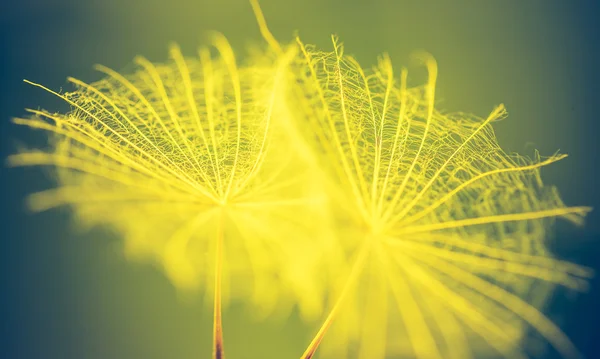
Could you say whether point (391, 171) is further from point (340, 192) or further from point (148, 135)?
point (148, 135)

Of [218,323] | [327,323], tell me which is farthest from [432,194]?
[218,323]

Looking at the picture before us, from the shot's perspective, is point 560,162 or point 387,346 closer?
point 387,346

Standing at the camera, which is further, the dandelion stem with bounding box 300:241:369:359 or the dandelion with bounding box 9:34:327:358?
the dandelion with bounding box 9:34:327:358

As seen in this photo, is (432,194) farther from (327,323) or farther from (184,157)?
(184,157)

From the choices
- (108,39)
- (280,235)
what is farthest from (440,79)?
(108,39)

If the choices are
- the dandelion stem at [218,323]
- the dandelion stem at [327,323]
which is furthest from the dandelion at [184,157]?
the dandelion stem at [327,323]

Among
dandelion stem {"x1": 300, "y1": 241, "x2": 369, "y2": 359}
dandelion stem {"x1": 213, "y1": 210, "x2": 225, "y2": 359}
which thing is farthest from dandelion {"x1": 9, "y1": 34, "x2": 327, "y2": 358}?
dandelion stem {"x1": 300, "y1": 241, "x2": 369, "y2": 359}

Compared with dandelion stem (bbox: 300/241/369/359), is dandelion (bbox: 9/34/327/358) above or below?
above

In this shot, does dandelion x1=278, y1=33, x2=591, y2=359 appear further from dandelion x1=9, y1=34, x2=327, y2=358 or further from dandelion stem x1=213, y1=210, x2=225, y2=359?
dandelion stem x1=213, y1=210, x2=225, y2=359

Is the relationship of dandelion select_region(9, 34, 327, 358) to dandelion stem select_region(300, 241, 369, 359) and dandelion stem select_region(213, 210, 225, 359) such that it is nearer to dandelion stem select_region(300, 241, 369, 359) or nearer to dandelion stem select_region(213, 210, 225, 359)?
dandelion stem select_region(213, 210, 225, 359)
